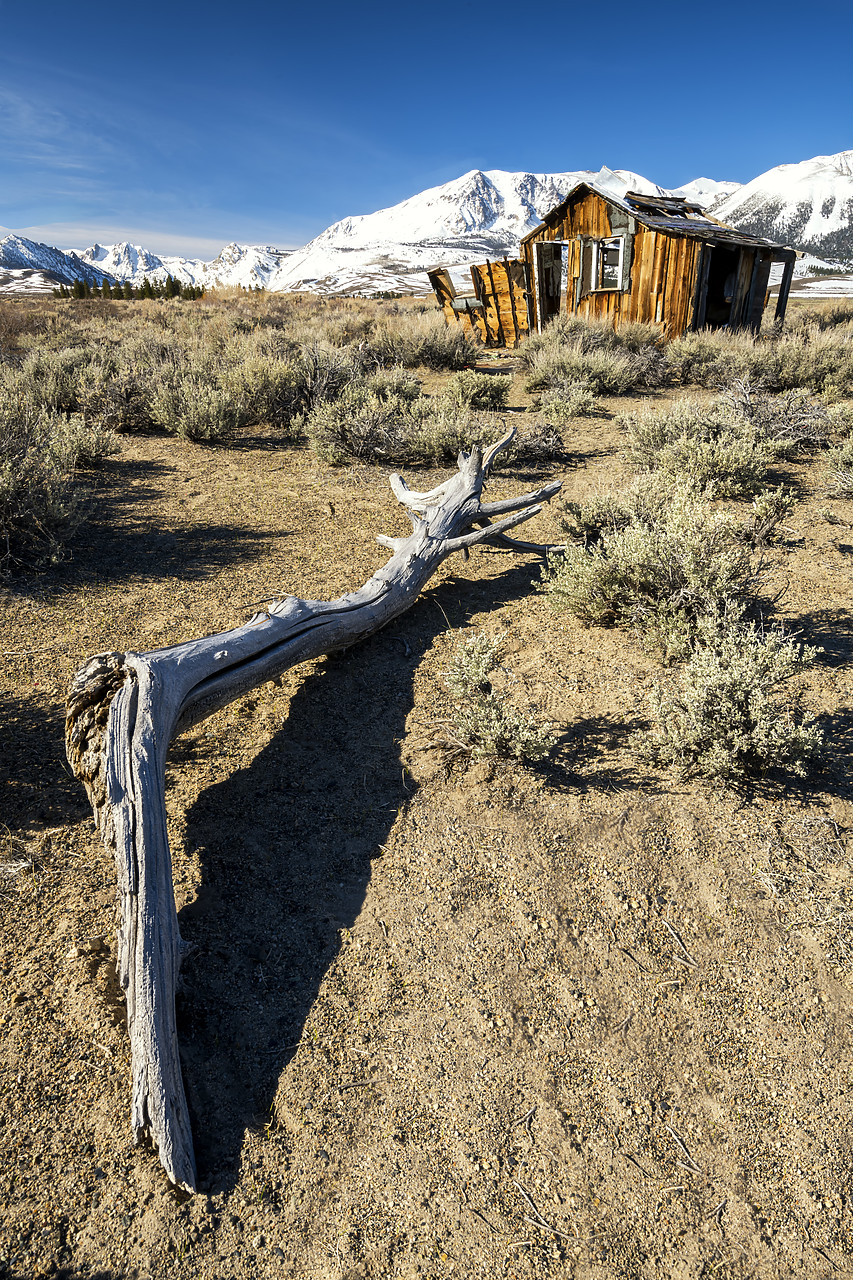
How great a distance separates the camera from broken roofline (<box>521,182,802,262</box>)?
41.9ft

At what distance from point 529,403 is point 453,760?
847 centimetres

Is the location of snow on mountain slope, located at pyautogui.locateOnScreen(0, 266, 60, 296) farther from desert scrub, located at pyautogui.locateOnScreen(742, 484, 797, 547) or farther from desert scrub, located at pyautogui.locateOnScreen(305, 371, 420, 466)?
desert scrub, located at pyautogui.locateOnScreen(742, 484, 797, 547)

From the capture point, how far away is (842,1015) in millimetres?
2107

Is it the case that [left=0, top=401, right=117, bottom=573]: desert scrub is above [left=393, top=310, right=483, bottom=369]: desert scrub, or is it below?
below

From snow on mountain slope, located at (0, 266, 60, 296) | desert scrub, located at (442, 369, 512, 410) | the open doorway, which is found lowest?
desert scrub, located at (442, 369, 512, 410)

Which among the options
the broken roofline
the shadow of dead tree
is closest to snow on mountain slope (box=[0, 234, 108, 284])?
the broken roofline

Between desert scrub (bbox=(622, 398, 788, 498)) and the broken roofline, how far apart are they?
282 inches

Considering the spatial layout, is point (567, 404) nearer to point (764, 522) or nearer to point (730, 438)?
point (730, 438)

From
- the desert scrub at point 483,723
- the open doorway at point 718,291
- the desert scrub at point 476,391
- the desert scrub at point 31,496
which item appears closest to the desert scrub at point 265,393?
the desert scrub at point 476,391

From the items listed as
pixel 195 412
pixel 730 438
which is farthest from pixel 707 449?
pixel 195 412

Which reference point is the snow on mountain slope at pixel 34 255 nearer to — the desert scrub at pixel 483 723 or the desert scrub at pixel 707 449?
the desert scrub at pixel 707 449

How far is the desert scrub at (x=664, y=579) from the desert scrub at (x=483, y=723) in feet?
3.24

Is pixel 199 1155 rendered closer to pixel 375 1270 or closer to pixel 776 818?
Answer: pixel 375 1270

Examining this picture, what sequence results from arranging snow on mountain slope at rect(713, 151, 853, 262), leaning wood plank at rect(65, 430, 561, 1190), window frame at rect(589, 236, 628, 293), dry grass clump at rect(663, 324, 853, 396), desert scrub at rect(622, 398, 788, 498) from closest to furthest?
leaning wood plank at rect(65, 430, 561, 1190)
desert scrub at rect(622, 398, 788, 498)
dry grass clump at rect(663, 324, 853, 396)
window frame at rect(589, 236, 628, 293)
snow on mountain slope at rect(713, 151, 853, 262)
